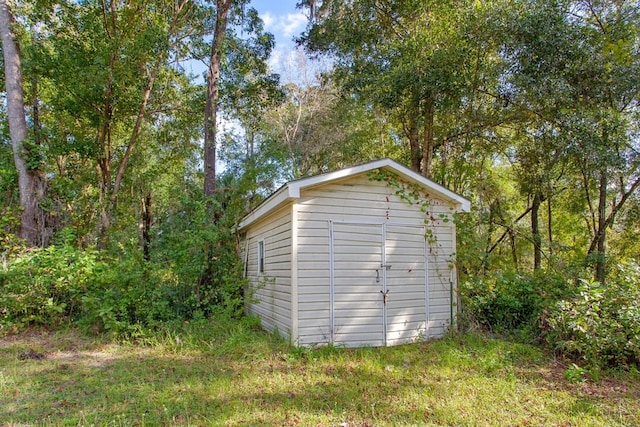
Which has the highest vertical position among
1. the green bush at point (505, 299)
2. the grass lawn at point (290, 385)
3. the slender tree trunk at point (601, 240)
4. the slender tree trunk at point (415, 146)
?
the slender tree trunk at point (415, 146)

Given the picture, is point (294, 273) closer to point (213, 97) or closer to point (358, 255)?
point (358, 255)

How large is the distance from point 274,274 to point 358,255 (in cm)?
155

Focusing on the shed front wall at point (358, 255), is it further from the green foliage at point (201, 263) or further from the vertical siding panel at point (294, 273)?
the green foliage at point (201, 263)

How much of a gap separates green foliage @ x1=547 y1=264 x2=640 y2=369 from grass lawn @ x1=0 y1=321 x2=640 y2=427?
342 mm

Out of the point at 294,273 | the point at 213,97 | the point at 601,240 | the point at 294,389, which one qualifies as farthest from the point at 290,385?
the point at 601,240

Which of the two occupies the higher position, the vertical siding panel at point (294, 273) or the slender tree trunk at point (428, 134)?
the slender tree trunk at point (428, 134)

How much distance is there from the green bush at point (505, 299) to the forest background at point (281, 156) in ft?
0.12

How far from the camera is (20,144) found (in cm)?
814

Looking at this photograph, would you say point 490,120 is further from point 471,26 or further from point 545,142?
point 471,26

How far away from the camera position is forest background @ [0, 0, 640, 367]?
6.41 m

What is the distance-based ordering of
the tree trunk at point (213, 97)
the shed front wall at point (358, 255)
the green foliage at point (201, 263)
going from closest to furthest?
1. the shed front wall at point (358, 255)
2. the green foliage at point (201, 263)
3. the tree trunk at point (213, 97)

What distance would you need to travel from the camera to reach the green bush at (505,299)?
655cm

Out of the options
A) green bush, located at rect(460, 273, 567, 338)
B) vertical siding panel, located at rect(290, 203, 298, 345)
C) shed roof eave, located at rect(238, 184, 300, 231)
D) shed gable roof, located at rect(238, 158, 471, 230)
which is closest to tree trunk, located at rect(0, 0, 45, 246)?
shed roof eave, located at rect(238, 184, 300, 231)

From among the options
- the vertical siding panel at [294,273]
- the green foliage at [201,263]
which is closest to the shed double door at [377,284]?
the vertical siding panel at [294,273]
